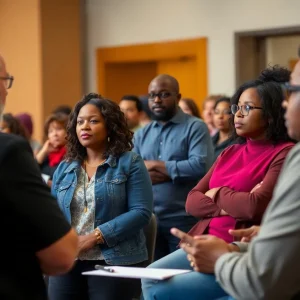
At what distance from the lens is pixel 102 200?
3.53 m

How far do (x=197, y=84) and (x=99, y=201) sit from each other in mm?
5269

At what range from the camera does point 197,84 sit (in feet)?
28.3

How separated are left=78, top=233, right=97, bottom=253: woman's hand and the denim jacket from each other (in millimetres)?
57

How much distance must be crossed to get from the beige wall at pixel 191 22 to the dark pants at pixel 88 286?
5.00 meters

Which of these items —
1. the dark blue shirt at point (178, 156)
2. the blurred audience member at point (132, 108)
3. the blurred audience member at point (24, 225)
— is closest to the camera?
the blurred audience member at point (24, 225)

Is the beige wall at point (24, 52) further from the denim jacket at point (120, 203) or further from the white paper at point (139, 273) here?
the white paper at point (139, 273)

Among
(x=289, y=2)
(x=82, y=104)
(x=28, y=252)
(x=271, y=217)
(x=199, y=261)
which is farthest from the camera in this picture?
(x=289, y=2)

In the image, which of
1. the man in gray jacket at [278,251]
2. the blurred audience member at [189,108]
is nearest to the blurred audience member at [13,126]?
the blurred audience member at [189,108]

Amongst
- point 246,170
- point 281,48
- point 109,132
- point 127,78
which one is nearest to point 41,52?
point 127,78

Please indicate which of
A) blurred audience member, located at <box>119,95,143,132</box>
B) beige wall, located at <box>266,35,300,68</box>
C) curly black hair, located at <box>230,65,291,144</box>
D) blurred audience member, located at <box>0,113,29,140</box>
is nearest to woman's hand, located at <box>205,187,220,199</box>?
curly black hair, located at <box>230,65,291,144</box>

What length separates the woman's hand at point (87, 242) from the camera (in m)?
3.43

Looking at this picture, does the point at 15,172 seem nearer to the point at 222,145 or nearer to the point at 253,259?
the point at 253,259

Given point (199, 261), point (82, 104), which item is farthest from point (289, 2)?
point (199, 261)

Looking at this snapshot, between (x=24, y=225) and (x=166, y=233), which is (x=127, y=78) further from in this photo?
(x=24, y=225)
